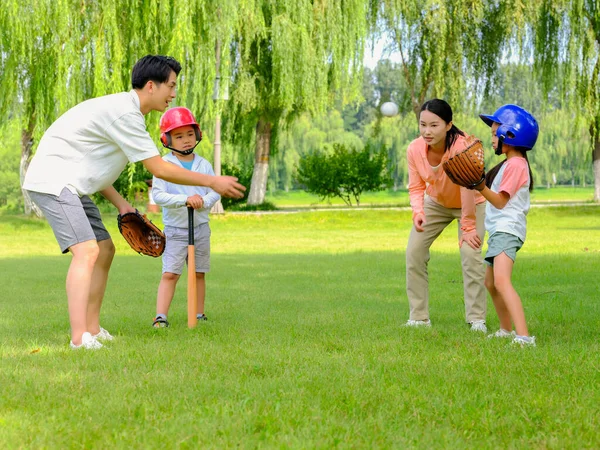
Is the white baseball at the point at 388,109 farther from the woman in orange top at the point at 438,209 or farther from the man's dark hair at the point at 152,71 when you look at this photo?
the man's dark hair at the point at 152,71

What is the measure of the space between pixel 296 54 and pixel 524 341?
2074 cm

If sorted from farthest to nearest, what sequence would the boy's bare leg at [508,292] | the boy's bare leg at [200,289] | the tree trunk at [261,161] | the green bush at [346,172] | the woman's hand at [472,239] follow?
the green bush at [346,172] < the tree trunk at [261,161] < the boy's bare leg at [200,289] < the woman's hand at [472,239] < the boy's bare leg at [508,292]

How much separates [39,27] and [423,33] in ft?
46.5

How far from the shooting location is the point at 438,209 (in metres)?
6.91

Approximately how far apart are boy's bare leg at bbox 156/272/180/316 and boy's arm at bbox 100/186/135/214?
718mm

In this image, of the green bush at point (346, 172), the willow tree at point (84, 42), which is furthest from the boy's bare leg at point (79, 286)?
the green bush at point (346, 172)

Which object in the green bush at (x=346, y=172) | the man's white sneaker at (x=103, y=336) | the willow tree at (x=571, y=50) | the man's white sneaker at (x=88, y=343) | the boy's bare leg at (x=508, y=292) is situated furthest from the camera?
the green bush at (x=346, y=172)

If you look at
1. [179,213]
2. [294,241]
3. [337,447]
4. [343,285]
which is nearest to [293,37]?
[294,241]

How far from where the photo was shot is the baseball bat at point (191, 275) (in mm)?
6773

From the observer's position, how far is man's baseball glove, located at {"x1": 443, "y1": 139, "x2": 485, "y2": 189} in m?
5.43

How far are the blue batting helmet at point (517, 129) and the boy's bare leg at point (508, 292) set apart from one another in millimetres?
762

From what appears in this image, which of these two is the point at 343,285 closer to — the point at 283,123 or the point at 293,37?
the point at 293,37

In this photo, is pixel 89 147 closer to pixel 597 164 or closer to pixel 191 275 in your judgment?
pixel 191 275

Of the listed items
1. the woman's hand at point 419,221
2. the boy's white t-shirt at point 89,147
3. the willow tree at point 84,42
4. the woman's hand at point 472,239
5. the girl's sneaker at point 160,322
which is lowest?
the girl's sneaker at point 160,322
